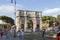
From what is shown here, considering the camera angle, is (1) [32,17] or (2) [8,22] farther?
(2) [8,22]

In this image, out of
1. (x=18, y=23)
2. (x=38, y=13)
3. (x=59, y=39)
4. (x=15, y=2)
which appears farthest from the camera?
(x=38, y=13)

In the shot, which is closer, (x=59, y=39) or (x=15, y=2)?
(x=59, y=39)

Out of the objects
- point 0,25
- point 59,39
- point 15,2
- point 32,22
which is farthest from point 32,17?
point 59,39

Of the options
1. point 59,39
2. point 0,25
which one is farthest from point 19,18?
point 59,39

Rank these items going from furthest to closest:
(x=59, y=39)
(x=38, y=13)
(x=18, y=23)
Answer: (x=38, y=13) → (x=18, y=23) → (x=59, y=39)

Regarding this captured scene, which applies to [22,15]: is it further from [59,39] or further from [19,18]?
[59,39]

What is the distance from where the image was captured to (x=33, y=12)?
235ft

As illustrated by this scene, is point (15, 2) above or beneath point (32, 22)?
above

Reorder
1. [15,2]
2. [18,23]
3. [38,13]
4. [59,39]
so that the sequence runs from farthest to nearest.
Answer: [38,13], [18,23], [15,2], [59,39]

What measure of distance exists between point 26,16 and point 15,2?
131 ft

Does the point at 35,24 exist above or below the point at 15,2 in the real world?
below

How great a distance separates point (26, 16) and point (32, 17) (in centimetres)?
263

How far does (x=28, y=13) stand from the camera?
72500 mm

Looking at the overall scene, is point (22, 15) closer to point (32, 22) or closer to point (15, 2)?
point (32, 22)
